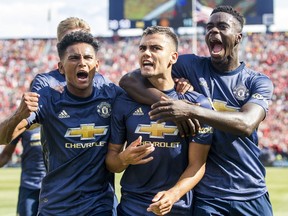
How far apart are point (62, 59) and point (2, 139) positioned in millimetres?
889

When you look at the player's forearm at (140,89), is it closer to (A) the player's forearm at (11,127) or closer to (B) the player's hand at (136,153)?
(B) the player's hand at (136,153)

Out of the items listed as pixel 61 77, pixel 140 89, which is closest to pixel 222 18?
A: pixel 140 89

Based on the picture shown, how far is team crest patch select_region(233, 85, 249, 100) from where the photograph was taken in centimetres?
556

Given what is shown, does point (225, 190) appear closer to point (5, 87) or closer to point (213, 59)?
point (213, 59)

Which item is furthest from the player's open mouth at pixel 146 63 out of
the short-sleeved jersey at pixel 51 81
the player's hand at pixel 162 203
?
the player's hand at pixel 162 203

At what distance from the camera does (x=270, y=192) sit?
62.1 ft

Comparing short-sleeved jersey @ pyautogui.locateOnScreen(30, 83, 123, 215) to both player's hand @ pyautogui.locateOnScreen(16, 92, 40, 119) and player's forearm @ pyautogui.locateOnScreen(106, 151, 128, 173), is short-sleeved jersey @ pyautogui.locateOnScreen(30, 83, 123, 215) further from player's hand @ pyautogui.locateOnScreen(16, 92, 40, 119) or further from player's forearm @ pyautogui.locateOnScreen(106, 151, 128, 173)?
player's hand @ pyautogui.locateOnScreen(16, 92, 40, 119)

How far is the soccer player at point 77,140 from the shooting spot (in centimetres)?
546

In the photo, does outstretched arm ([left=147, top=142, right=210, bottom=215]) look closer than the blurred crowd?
Yes

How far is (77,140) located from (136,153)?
2.31 feet

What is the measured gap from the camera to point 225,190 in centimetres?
553

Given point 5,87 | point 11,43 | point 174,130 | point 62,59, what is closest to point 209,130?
point 174,130

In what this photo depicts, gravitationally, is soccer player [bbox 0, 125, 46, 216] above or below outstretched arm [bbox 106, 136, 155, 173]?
below

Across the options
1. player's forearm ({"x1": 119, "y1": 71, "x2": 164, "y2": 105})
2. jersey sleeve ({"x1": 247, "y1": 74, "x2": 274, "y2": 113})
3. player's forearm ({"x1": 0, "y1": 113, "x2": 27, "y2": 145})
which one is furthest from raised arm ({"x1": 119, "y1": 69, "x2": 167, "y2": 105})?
player's forearm ({"x1": 0, "y1": 113, "x2": 27, "y2": 145})
